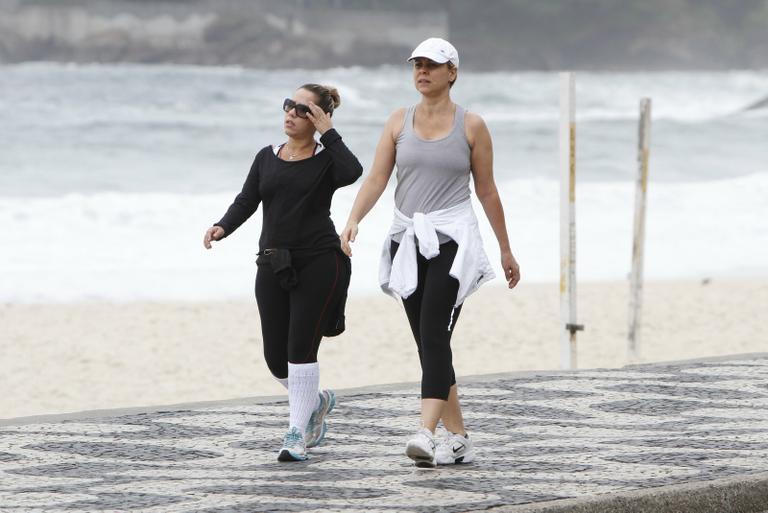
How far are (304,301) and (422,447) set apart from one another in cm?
79

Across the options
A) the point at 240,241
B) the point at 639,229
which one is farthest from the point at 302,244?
the point at 240,241

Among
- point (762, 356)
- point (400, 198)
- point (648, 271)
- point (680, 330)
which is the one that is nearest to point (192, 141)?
point (648, 271)

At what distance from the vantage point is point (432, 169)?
5859 millimetres

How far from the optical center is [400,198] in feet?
19.6

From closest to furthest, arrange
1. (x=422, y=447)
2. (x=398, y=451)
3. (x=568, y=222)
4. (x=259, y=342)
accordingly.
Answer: (x=422, y=447)
(x=398, y=451)
(x=568, y=222)
(x=259, y=342)

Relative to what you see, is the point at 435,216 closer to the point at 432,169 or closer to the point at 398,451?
the point at 432,169

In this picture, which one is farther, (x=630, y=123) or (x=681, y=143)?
(x=630, y=123)

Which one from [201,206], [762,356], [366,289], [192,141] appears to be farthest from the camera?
[192,141]

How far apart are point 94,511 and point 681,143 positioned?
37332mm

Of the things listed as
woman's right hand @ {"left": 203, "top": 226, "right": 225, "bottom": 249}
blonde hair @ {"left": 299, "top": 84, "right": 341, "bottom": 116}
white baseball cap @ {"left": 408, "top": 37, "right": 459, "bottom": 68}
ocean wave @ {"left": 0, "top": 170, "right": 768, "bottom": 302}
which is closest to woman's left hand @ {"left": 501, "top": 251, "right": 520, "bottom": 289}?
white baseball cap @ {"left": 408, "top": 37, "right": 459, "bottom": 68}

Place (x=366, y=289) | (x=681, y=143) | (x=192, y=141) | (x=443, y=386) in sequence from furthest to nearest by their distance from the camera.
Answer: (x=681, y=143)
(x=192, y=141)
(x=366, y=289)
(x=443, y=386)

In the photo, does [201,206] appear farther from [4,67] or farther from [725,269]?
[4,67]

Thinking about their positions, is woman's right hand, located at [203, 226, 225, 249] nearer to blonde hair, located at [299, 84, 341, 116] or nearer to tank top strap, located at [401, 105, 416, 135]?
blonde hair, located at [299, 84, 341, 116]

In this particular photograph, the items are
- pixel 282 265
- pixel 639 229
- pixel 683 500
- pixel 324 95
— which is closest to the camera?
pixel 683 500
